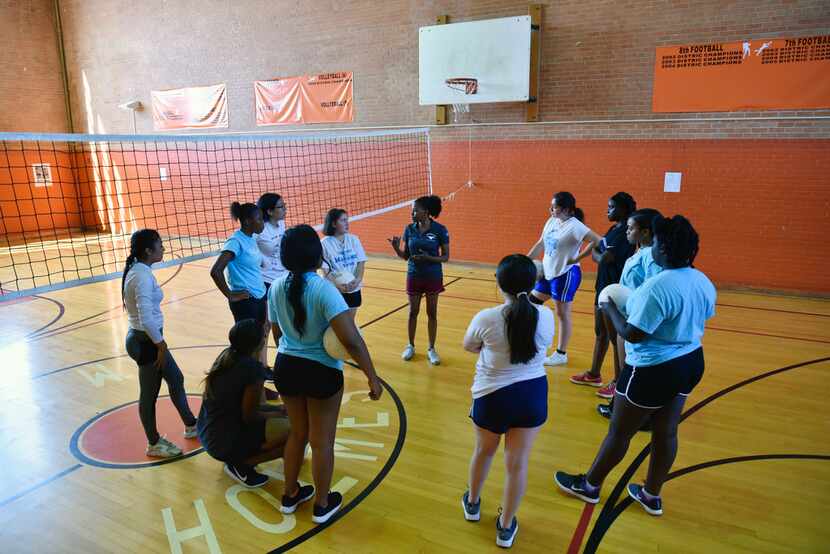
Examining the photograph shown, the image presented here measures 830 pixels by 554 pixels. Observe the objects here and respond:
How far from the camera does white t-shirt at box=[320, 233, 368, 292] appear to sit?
4.64 m

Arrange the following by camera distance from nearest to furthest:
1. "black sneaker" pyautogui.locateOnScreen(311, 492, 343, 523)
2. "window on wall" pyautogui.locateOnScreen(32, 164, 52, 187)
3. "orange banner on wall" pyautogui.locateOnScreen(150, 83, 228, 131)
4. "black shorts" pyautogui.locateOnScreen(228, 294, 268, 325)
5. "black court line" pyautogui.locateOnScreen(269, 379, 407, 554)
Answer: "black court line" pyautogui.locateOnScreen(269, 379, 407, 554) < "black sneaker" pyautogui.locateOnScreen(311, 492, 343, 523) < "black shorts" pyautogui.locateOnScreen(228, 294, 268, 325) < "orange banner on wall" pyautogui.locateOnScreen(150, 83, 228, 131) < "window on wall" pyautogui.locateOnScreen(32, 164, 52, 187)

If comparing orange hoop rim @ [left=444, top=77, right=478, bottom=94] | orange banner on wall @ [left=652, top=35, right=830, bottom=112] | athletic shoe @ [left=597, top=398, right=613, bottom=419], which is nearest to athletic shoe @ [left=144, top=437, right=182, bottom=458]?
athletic shoe @ [left=597, top=398, right=613, bottom=419]

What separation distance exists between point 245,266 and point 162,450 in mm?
1470

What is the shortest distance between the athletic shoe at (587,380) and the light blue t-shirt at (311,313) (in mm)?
2909

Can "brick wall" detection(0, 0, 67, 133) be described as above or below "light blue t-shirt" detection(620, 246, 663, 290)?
above

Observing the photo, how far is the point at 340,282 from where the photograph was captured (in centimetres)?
465

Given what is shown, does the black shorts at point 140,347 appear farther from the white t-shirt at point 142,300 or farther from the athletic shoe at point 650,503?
the athletic shoe at point 650,503

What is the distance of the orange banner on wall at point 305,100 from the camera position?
10.6 m

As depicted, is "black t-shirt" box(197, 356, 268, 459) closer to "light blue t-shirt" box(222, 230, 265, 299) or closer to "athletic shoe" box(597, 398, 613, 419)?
"light blue t-shirt" box(222, 230, 265, 299)

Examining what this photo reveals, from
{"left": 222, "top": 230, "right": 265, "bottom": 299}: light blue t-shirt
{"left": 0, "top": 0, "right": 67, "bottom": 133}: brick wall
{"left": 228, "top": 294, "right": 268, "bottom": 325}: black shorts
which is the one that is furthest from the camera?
{"left": 0, "top": 0, "right": 67, "bottom": 133}: brick wall

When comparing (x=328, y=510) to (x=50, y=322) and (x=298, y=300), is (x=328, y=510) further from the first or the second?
(x=50, y=322)

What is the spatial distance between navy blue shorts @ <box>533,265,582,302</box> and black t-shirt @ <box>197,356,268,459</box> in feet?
8.93

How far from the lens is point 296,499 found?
3.20 m

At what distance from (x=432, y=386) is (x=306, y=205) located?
7.24 meters
